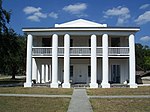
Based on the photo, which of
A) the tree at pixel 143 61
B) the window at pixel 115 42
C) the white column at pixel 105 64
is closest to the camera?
the white column at pixel 105 64

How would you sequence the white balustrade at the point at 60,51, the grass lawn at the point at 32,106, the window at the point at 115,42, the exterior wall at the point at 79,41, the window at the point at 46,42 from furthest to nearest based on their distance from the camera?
1. the window at the point at 46,42
2. the window at the point at 115,42
3. the exterior wall at the point at 79,41
4. the white balustrade at the point at 60,51
5. the grass lawn at the point at 32,106

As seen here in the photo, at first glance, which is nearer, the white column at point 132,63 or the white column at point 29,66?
the white column at point 132,63

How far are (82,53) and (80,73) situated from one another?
337cm

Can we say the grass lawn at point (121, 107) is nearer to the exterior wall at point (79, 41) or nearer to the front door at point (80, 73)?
the front door at point (80, 73)

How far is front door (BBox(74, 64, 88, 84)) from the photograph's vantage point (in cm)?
3275

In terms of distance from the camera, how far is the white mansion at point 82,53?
29.5 m

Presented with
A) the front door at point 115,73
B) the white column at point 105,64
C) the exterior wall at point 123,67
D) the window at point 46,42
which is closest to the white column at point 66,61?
the white column at point 105,64

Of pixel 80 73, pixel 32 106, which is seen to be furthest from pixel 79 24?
pixel 32 106

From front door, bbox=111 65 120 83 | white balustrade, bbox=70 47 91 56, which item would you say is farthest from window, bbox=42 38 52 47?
front door, bbox=111 65 120 83

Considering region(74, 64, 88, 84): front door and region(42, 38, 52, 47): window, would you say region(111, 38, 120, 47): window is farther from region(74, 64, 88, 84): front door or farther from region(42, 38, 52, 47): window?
region(42, 38, 52, 47): window

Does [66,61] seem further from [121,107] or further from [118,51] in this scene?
[121,107]

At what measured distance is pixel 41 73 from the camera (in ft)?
113

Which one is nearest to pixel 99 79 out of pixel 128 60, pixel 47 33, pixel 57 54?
pixel 128 60

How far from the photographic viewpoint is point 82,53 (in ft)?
99.9
